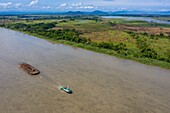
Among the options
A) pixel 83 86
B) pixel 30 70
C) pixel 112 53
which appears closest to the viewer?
pixel 83 86

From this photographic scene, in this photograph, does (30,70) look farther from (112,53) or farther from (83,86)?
(112,53)

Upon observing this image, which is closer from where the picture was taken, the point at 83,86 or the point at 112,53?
the point at 83,86

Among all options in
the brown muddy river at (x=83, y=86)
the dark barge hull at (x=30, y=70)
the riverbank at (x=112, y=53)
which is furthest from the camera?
the riverbank at (x=112, y=53)

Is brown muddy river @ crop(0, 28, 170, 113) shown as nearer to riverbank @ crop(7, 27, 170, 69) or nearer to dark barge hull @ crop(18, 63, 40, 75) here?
dark barge hull @ crop(18, 63, 40, 75)

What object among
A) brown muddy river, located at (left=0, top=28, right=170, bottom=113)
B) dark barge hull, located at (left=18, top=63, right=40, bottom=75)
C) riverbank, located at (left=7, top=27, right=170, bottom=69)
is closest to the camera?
brown muddy river, located at (left=0, top=28, right=170, bottom=113)

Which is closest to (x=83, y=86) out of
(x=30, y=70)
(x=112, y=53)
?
(x=30, y=70)

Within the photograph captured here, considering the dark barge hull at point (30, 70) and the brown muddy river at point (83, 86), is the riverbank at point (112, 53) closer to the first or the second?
the brown muddy river at point (83, 86)

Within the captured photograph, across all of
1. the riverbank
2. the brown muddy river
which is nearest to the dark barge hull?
the brown muddy river

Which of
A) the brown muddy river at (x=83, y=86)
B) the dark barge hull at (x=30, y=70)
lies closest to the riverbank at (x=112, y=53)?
the brown muddy river at (x=83, y=86)

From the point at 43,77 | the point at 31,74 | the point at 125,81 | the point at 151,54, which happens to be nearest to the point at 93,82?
the point at 125,81
